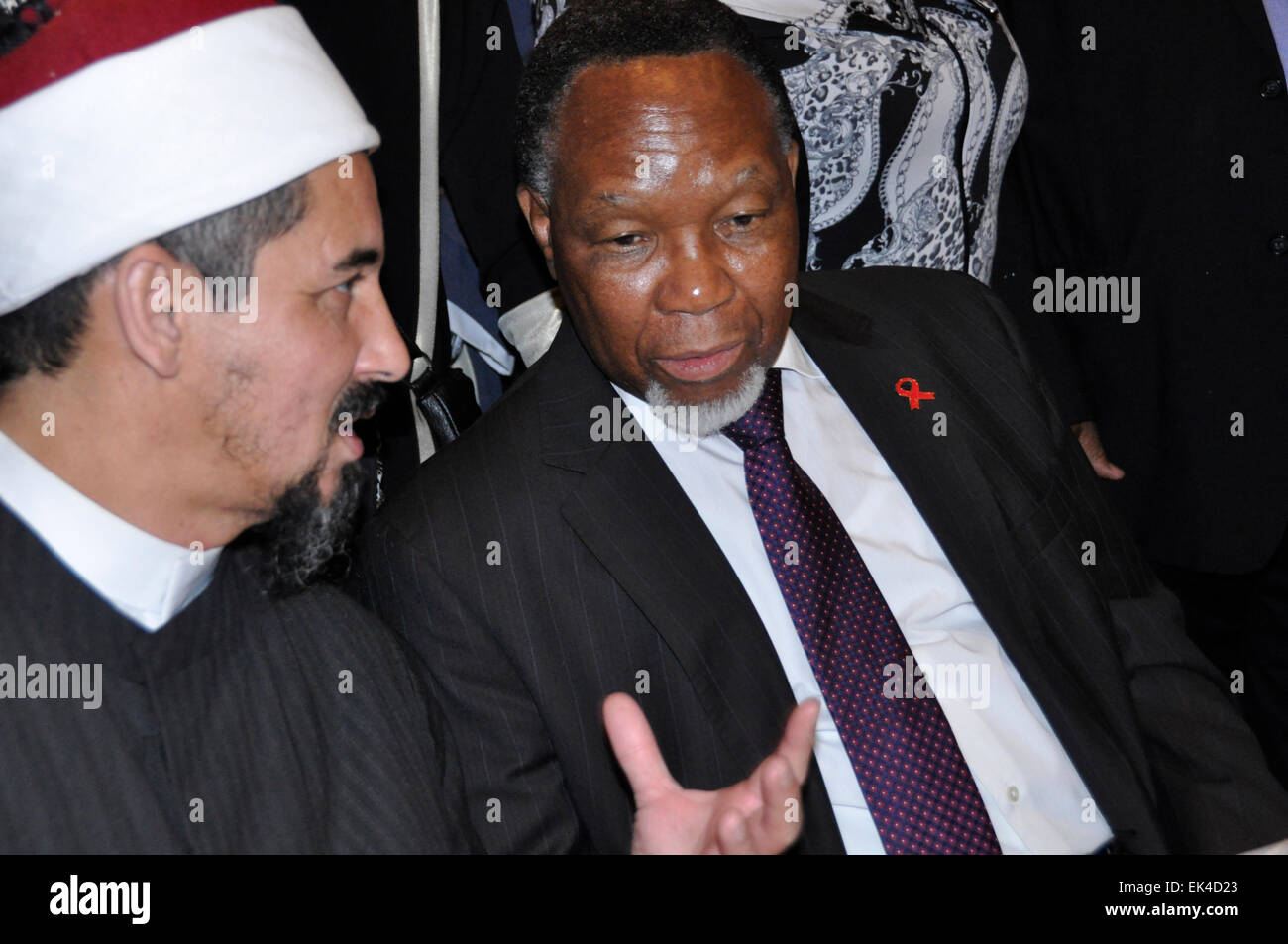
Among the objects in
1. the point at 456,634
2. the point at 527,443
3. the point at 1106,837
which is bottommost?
the point at 1106,837

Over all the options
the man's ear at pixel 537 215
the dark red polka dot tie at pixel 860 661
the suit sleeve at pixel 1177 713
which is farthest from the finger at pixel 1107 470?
the man's ear at pixel 537 215

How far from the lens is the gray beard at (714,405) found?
2064 millimetres

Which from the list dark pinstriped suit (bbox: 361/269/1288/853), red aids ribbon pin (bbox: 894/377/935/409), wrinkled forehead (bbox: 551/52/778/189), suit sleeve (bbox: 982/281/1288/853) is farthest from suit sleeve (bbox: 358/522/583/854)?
suit sleeve (bbox: 982/281/1288/853)

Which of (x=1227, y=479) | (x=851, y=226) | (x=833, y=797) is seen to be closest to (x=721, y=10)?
(x=851, y=226)

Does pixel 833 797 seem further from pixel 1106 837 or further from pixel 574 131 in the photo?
pixel 574 131

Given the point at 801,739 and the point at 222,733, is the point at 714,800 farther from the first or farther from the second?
the point at 222,733

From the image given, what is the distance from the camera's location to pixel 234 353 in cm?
162

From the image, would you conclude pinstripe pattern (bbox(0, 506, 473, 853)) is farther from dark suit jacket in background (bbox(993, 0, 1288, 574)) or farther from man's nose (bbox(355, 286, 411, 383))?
dark suit jacket in background (bbox(993, 0, 1288, 574))

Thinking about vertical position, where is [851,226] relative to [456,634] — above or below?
above

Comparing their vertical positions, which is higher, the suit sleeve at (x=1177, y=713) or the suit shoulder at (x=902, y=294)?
the suit shoulder at (x=902, y=294)

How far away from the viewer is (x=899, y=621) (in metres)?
2.09

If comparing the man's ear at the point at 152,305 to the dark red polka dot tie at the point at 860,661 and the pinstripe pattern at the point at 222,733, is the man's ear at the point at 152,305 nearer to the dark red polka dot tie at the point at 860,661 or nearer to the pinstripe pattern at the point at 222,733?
the pinstripe pattern at the point at 222,733

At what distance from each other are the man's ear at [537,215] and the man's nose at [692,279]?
0.22 metres

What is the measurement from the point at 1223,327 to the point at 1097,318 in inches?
9.6
